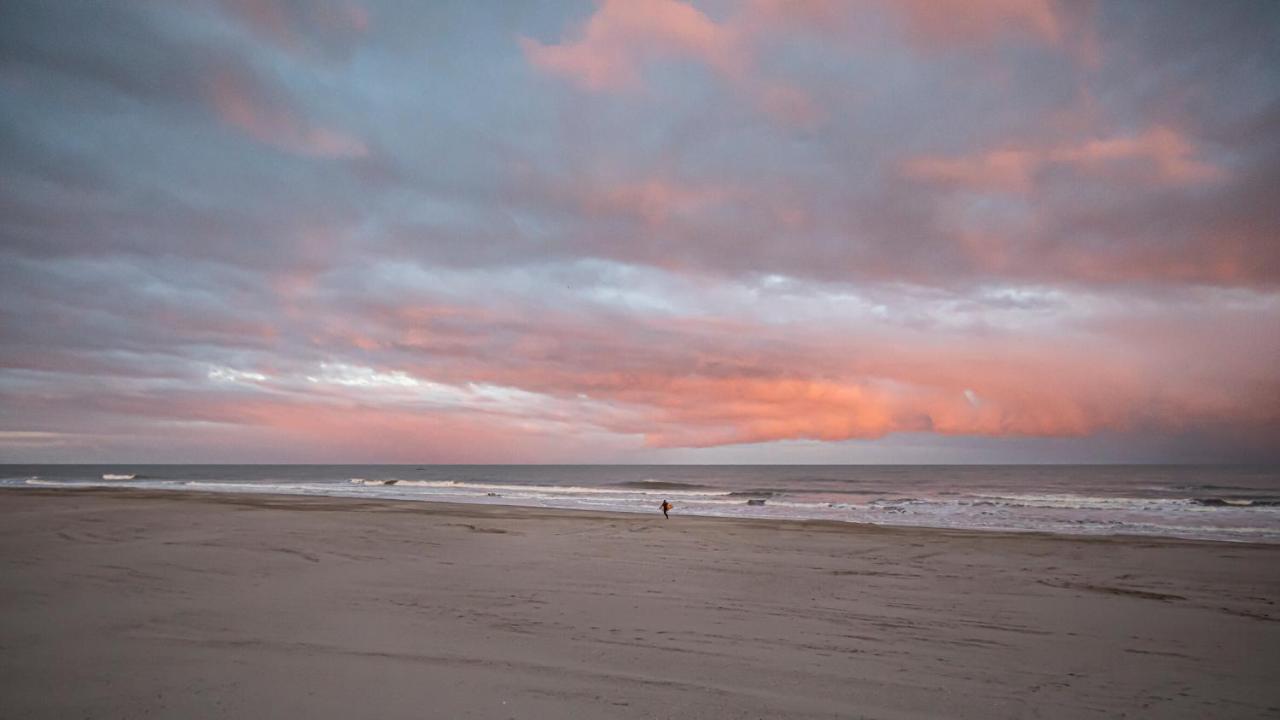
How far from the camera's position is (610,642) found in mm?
6871

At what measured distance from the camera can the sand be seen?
5.30 meters

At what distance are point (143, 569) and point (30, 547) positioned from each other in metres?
4.74

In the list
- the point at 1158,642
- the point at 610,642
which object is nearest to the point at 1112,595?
the point at 1158,642

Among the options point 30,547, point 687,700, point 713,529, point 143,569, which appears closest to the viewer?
point 687,700

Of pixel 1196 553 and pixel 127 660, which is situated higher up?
pixel 127 660

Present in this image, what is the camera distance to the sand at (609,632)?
17.4ft

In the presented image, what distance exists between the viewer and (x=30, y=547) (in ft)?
40.9

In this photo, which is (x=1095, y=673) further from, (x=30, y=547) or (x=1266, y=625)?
(x=30, y=547)

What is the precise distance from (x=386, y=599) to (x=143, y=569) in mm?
5079

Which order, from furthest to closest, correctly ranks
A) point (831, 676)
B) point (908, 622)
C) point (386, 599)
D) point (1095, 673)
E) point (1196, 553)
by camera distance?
point (1196, 553) → point (386, 599) → point (908, 622) → point (1095, 673) → point (831, 676)

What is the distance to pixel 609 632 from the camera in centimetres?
728

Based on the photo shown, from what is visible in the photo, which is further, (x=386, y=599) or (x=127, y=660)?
(x=386, y=599)

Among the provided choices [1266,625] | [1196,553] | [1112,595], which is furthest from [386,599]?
[1196,553]

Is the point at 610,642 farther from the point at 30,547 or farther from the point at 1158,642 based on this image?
the point at 30,547
